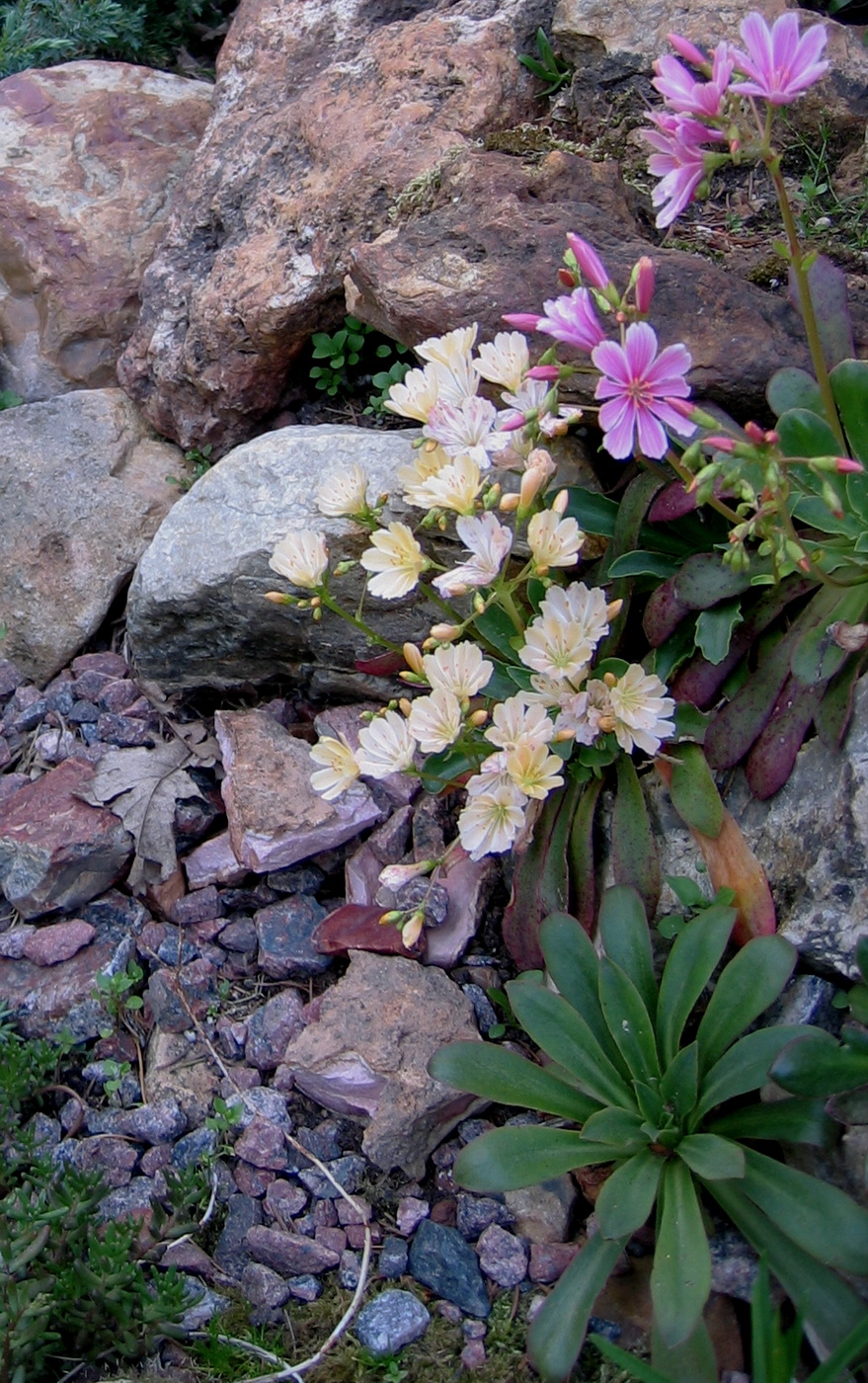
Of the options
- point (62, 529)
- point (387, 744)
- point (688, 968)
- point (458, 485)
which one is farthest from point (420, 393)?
point (62, 529)

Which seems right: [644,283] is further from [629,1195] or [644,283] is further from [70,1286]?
[70,1286]

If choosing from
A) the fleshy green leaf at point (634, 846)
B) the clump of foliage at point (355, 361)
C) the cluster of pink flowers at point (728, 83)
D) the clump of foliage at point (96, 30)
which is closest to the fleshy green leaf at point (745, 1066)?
the fleshy green leaf at point (634, 846)

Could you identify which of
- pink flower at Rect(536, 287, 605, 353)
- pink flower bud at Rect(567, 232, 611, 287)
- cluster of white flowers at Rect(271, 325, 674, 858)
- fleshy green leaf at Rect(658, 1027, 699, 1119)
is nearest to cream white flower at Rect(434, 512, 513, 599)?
cluster of white flowers at Rect(271, 325, 674, 858)

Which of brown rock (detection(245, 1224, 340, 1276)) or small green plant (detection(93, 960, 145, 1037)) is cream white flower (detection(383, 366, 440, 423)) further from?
brown rock (detection(245, 1224, 340, 1276))

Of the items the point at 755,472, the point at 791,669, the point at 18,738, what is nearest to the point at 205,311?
the point at 18,738

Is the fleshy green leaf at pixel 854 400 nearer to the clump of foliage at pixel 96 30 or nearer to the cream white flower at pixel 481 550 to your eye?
the cream white flower at pixel 481 550

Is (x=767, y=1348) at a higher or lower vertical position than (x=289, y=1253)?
higher

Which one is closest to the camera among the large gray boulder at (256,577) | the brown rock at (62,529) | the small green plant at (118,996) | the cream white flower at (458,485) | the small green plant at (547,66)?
the cream white flower at (458,485)
